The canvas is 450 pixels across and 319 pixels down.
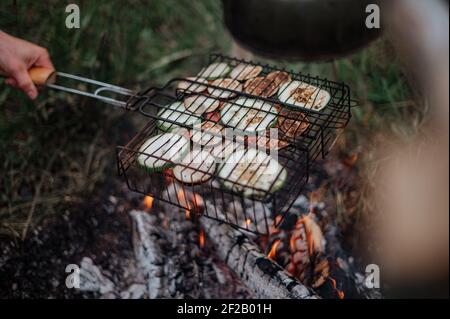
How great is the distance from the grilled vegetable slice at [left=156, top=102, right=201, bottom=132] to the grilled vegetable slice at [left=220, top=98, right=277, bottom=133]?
158mm

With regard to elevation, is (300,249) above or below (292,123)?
below

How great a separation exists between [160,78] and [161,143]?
2208 mm

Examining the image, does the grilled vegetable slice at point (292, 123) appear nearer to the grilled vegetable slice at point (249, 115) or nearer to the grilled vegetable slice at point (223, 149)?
the grilled vegetable slice at point (249, 115)

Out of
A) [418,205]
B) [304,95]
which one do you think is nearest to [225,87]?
[304,95]

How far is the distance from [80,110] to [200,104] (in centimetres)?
170

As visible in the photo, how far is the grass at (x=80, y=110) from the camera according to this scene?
3898mm

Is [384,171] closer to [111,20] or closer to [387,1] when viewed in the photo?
[387,1]

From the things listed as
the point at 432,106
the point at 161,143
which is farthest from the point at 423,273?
the point at 161,143

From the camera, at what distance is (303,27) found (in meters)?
2.66

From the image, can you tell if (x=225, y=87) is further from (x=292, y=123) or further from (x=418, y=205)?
(x=418, y=205)

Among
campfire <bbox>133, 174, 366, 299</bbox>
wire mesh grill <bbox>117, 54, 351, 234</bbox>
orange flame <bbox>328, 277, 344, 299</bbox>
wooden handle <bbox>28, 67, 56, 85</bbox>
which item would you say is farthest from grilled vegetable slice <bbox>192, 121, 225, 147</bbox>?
orange flame <bbox>328, 277, 344, 299</bbox>

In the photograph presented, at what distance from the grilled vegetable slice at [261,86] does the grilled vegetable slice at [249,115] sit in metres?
0.08

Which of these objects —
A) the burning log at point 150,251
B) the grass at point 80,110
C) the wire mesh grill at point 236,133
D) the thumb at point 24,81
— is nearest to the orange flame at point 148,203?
the burning log at point 150,251

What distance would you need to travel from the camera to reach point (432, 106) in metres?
3.21
